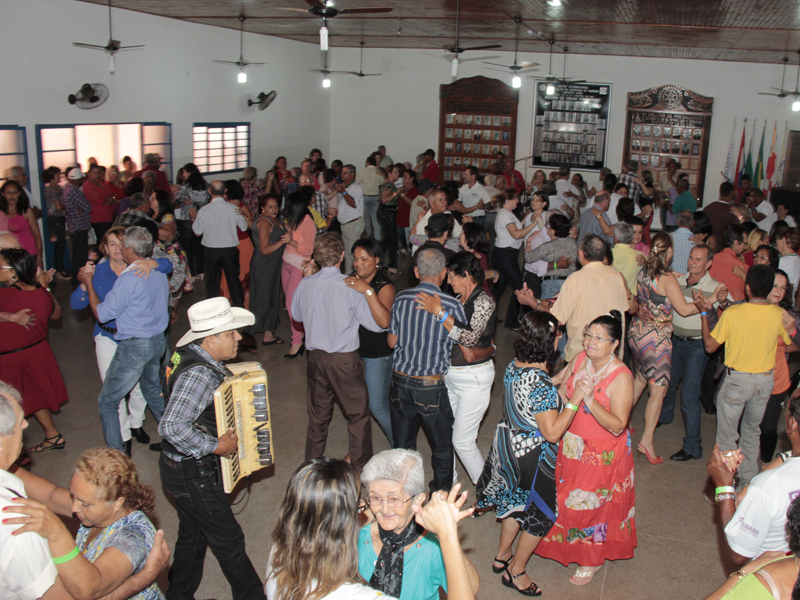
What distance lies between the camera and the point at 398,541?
210 centimetres

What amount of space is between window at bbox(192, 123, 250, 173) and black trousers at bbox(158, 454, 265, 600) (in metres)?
9.85

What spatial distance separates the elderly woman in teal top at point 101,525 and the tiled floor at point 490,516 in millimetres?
1263

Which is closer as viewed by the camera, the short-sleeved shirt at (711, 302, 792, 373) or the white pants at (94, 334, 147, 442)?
the short-sleeved shirt at (711, 302, 792, 373)

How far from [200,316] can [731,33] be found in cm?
948

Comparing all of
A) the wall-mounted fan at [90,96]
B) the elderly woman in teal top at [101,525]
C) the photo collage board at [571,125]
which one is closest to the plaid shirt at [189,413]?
the elderly woman in teal top at [101,525]

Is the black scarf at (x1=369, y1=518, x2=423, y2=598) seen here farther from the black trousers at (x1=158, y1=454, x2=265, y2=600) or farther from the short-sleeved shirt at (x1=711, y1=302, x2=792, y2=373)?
the short-sleeved shirt at (x1=711, y1=302, x2=792, y2=373)

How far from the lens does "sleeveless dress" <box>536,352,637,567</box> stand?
3299mm

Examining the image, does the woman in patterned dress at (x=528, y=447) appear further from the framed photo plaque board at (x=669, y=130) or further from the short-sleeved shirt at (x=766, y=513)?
the framed photo plaque board at (x=669, y=130)

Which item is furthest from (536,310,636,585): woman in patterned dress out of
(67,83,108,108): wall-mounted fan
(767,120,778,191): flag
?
(767,120,778,191): flag

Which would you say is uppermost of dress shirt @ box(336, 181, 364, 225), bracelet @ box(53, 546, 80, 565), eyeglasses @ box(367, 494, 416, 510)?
dress shirt @ box(336, 181, 364, 225)

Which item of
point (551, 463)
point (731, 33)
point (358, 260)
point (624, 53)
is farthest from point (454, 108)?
point (551, 463)

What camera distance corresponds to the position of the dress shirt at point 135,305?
394 centimetres

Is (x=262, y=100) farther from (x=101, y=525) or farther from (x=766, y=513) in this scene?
(x=766, y=513)

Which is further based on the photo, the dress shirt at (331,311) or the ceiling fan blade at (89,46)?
the ceiling fan blade at (89,46)
